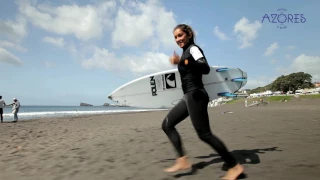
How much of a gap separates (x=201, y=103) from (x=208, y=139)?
0.45 meters

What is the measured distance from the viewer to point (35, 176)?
339 centimetres

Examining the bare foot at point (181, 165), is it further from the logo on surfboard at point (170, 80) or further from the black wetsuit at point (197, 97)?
the logo on surfboard at point (170, 80)

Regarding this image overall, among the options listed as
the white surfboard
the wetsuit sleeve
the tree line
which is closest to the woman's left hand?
the wetsuit sleeve

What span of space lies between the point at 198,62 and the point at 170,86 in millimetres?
4455

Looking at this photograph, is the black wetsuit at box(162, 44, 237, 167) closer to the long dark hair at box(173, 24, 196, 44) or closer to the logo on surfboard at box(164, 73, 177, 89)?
the long dark hair at box(173, 24, 196, 44)

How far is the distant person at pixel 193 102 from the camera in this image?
2744 mm

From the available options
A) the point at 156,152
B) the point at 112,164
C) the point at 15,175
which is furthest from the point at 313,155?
the point at 15,175

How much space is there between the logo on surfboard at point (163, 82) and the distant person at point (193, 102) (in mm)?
4059

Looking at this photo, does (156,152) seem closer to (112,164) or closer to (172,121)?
(112,164)

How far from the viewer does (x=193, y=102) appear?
9.33ft

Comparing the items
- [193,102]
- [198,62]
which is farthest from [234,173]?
[198,62]

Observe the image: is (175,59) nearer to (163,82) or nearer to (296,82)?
(163,82)

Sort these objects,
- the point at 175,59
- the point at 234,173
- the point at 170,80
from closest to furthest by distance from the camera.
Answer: the point at 234,173, the point at 175,59, the point at 170,80

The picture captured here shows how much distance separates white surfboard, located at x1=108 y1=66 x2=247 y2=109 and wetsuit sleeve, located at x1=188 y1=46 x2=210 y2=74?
3.52 metres
